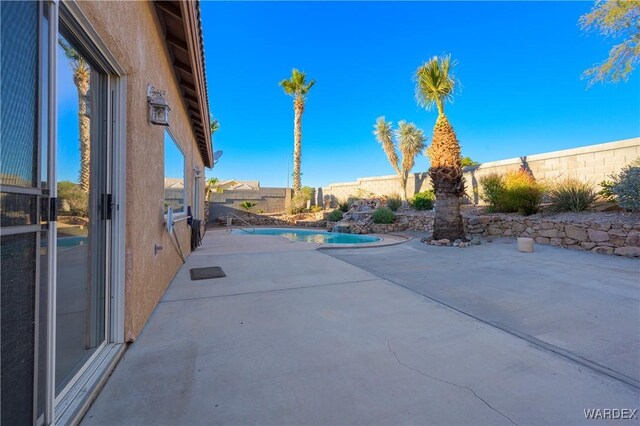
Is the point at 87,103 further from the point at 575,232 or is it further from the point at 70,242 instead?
the point at 575,232

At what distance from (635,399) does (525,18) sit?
13399mm

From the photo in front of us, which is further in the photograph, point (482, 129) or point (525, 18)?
point (482, 129)

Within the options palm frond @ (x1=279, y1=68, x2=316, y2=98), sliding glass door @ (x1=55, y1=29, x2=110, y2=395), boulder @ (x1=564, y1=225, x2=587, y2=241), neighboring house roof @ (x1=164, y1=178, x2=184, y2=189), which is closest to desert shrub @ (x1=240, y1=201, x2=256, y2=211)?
palm frond @ (x1=279, y1=68, x2=316, y2=98)

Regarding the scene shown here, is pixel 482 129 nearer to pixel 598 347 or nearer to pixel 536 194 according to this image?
pixel 536 194

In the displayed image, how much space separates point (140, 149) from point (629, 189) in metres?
11.5

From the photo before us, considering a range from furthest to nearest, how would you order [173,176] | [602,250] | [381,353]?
[602,250] → [173,176] → [381,353]

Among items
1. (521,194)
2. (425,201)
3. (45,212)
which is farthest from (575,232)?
(45,212)

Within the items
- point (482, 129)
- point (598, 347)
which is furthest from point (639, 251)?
point (482, 129)

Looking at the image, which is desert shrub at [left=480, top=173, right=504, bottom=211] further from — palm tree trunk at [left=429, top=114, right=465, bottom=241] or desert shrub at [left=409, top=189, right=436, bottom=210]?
desert shrub at [left=409, top=189, right=436, bottom=210]

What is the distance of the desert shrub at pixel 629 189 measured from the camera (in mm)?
8047

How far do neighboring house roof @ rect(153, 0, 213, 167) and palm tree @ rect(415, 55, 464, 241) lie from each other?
7.84 meters

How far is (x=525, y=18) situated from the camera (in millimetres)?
11047

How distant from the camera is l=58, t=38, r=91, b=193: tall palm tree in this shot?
2.28m

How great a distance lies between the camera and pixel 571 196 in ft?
32.5
